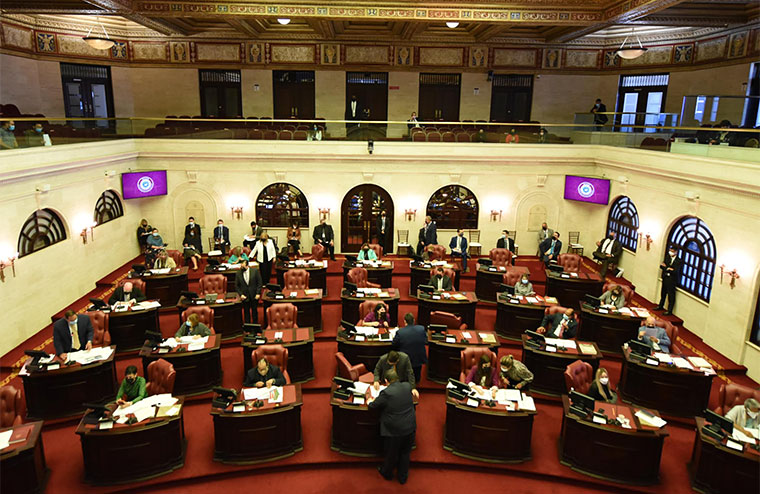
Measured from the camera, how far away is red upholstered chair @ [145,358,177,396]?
741 cm

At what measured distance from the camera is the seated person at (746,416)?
651 cm

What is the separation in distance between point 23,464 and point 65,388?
6.23ft

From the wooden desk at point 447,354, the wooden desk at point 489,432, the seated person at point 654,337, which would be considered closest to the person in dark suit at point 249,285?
the wooden desk at point 447,354

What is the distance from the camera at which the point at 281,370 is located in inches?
318

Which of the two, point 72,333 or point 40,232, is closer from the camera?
point 72,333

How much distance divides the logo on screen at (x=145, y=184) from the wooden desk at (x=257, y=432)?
32.8ft

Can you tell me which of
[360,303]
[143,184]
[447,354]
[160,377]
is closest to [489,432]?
[447,354]

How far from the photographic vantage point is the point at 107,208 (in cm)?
1412

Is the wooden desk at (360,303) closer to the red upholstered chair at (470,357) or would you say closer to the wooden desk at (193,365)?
the red upholstered chair at (470,357)

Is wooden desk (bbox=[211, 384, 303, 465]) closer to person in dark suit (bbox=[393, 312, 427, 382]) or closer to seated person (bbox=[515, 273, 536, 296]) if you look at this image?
person in dark suit (bbox=[393, 312, 427, 382])

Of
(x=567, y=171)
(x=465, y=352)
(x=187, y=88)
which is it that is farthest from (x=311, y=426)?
(x=187, y=88)

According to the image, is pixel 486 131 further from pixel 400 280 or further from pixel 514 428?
A: pixel 514 428

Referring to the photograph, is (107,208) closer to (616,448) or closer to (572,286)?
(572,286)

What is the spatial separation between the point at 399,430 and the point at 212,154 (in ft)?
38.6
